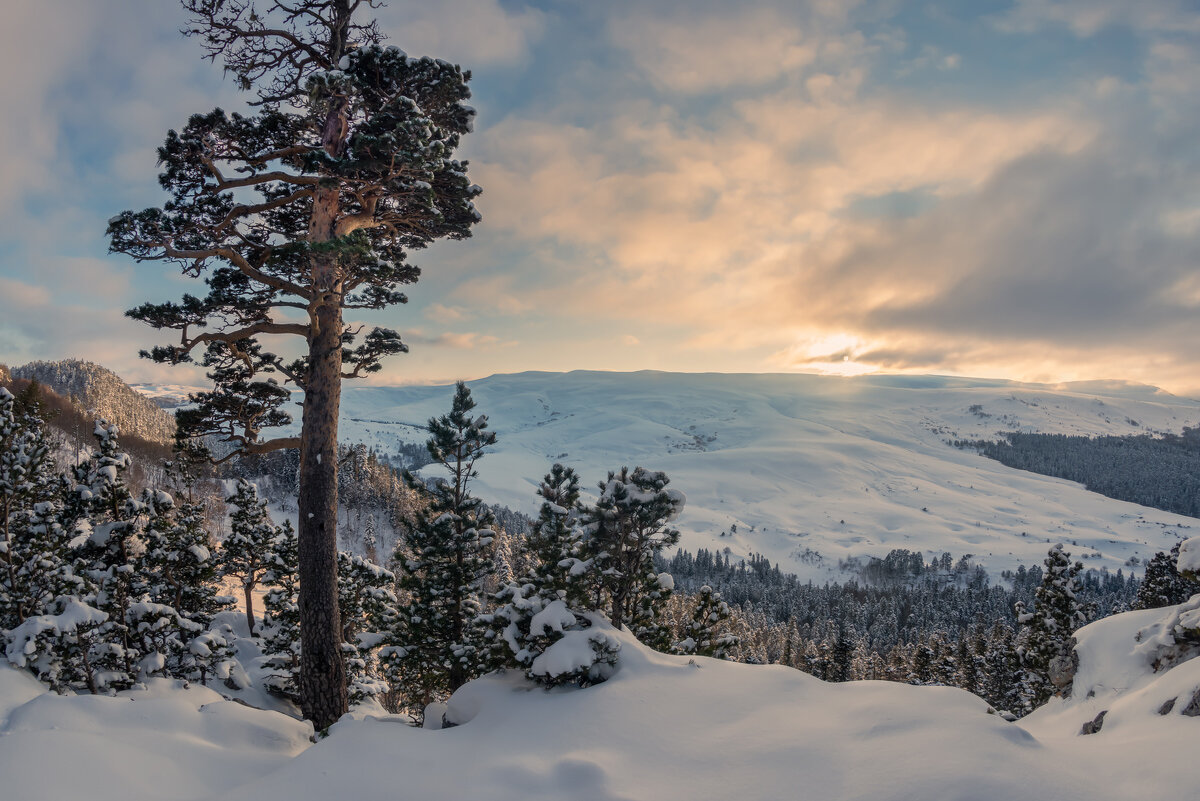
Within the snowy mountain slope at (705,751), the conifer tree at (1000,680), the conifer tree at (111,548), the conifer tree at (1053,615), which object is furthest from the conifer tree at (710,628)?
the conifer tree at (1000,680)

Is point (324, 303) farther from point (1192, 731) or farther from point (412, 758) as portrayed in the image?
point (1192, 731)

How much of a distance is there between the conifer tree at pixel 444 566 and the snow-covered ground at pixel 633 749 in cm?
960

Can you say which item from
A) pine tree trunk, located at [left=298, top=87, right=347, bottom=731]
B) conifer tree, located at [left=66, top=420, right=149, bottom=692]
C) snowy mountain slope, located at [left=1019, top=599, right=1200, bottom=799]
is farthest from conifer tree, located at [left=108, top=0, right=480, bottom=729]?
snowy mountain slope, located at [left=1019, top=599, right=1200, bottom=799]

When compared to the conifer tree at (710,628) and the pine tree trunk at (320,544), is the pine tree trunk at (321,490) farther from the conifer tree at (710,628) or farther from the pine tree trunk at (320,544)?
the conifer tree at (710,628)

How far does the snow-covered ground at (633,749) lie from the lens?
17.8ft

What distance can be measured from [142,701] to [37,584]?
9.90 metres

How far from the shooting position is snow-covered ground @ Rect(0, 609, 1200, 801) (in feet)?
17.8

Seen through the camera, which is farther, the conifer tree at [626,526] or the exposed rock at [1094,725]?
the conifer tree at [626,526]

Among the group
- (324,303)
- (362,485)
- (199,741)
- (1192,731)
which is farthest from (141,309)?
(362,485)

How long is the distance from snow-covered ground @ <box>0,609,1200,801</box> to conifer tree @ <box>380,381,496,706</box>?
9.60m

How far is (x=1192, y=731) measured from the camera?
252 inches

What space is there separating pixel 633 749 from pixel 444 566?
533 inches

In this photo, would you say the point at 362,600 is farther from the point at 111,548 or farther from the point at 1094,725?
the point at 1094,725

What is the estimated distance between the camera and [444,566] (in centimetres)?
1866
